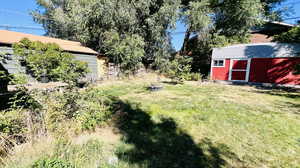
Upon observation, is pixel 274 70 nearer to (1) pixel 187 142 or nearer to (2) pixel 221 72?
(2) pixel 221 72

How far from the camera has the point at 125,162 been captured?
2174 millimetres

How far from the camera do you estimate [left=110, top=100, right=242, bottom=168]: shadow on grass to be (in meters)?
2.22

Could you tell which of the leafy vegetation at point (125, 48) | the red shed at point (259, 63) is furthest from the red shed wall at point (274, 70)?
the leafy vegetation at point (125, 48)

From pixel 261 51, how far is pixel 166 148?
1095cm

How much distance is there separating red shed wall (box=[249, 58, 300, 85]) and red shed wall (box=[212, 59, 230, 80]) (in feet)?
5.19

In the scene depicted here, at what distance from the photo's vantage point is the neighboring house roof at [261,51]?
30.2 ft

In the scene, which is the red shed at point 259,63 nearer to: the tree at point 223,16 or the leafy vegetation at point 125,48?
the tree at point 223,16

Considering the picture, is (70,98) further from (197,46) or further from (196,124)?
(197,46)

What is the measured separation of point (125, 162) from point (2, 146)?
1784mm

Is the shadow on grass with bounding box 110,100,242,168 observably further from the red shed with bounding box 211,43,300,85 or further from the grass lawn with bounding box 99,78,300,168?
the red shed with bounding box 211,43,300,85

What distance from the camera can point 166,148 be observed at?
256cm

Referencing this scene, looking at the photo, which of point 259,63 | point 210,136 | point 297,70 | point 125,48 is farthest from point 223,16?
point 210,136

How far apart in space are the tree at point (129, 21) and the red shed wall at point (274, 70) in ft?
22.5

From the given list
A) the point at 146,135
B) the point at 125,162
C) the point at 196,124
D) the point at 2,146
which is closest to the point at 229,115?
the point at 196,124
